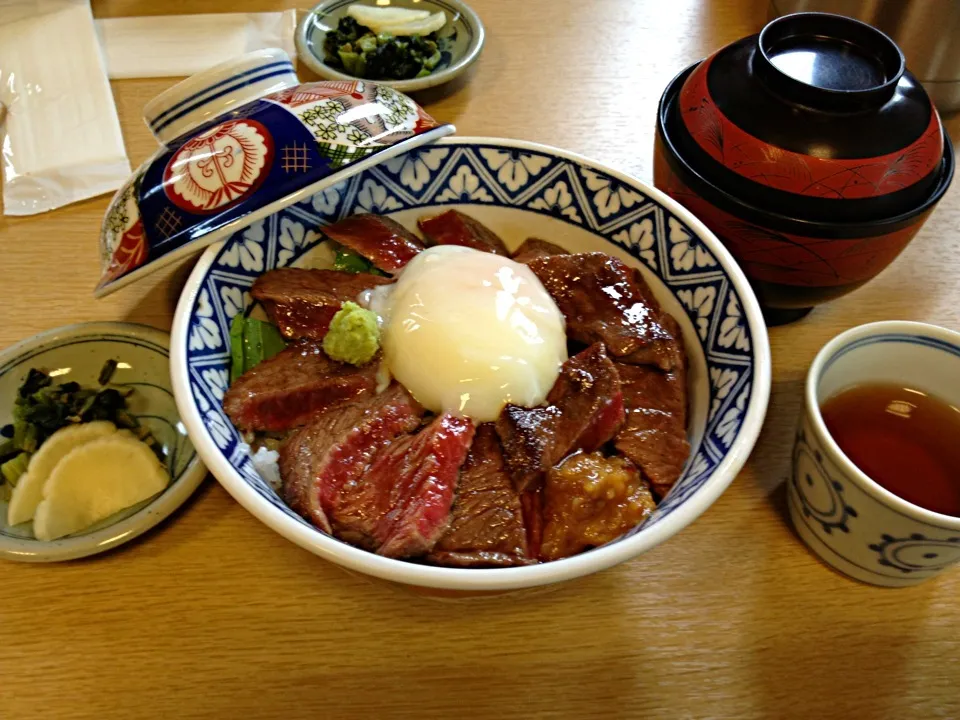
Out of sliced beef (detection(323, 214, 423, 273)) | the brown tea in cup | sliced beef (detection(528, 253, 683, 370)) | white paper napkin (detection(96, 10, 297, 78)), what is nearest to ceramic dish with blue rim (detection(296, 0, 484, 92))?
white paper napkin (detection(96, 10, 297, 78))

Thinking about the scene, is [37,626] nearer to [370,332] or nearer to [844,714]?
[370,332]

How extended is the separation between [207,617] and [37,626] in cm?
34

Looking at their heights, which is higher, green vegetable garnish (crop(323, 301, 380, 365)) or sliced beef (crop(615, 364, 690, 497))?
green vegetable garnish (crop(323, 301, 380, 365))

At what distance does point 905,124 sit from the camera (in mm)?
1523

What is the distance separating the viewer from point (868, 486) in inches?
48.2

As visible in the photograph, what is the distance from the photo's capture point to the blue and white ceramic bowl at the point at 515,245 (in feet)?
3.76

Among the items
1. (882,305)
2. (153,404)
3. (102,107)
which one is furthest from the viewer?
(102,107)

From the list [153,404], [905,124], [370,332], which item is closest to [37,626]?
[153,404]

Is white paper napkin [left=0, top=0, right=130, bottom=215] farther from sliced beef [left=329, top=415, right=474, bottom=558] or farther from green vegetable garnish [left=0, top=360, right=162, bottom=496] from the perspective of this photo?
sliced beef [left=329, top=415, right=474, bottom=558]

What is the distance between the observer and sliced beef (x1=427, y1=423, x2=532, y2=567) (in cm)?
128

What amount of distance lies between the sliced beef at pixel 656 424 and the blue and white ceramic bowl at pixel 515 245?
37 millimetres

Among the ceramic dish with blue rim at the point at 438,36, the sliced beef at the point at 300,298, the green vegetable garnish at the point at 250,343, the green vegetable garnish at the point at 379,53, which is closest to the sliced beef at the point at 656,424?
the sliced beef at the point at 300,298

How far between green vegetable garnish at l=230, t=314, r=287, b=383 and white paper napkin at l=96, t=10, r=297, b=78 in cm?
158

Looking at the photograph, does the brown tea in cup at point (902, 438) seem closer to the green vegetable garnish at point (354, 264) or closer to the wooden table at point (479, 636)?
the wooden table at point (479, 636)
